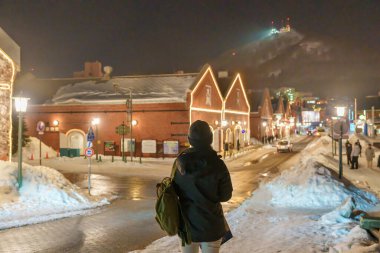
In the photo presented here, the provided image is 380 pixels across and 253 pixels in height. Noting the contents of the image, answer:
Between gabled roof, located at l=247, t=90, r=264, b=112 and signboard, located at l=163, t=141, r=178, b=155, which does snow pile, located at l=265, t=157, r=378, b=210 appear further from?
gabled roof, located at l=247, t=90, r=264, b=112

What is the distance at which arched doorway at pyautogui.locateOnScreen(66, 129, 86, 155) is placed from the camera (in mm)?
40406

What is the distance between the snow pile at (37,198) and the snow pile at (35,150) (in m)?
22.3

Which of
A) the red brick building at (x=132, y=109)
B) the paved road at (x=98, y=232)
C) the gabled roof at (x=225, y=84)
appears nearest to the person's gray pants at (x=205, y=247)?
the paved road at (x=98, y=232)

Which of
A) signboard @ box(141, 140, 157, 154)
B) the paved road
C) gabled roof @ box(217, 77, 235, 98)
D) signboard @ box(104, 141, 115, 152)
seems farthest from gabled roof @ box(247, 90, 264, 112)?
the paved road

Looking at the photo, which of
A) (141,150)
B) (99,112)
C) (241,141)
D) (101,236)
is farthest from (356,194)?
(241,141)

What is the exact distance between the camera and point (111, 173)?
26781 mm

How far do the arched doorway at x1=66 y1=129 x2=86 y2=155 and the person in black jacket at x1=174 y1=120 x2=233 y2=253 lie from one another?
3691cm

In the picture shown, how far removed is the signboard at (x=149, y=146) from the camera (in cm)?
3759

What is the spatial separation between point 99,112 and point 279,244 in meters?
33.1

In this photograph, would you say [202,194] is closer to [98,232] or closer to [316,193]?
[98,232]

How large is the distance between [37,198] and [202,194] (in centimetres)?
1084

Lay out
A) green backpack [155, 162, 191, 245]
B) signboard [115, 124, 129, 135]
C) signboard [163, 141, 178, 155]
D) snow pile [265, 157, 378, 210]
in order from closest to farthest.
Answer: green backpack [155, 162, 191, 245]
snow pile [265, 157, 378, 210]
signboard [115, 124, 129, 135]
signboard [163, 141, 178, 155]

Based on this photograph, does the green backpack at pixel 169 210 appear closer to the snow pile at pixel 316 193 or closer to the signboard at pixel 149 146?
the snow pile at pixel 316 193

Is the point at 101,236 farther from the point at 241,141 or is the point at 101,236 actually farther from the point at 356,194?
the point at 241,141
